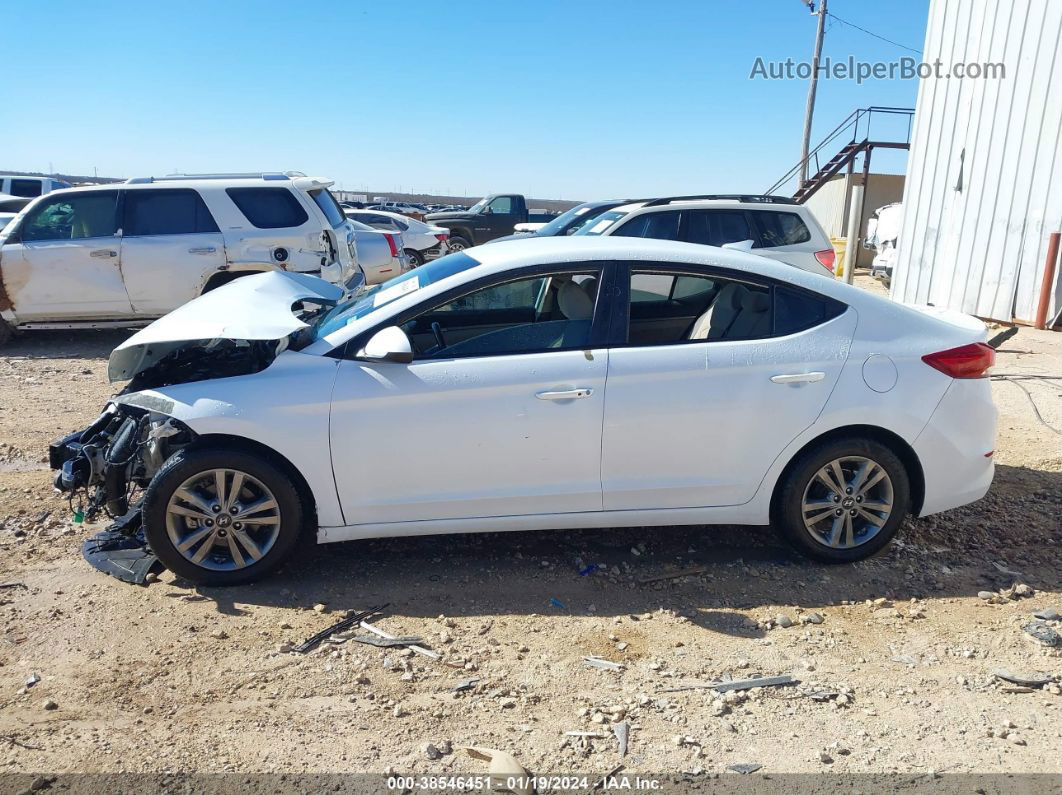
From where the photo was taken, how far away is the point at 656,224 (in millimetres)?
9875

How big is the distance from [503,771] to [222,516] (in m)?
1.93

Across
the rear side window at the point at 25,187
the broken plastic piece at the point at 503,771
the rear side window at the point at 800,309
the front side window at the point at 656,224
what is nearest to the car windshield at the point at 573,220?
the front side window at the point at 656,224

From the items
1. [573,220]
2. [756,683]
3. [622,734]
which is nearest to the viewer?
[622,734]

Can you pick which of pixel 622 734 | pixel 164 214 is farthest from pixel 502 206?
pixel 622 734

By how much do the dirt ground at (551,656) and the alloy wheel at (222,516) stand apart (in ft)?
0.75

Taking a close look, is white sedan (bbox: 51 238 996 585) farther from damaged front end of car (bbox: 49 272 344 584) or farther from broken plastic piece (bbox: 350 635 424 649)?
broken plastic piece (bbox: 350 635 424 649)

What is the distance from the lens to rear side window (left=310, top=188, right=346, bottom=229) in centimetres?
982

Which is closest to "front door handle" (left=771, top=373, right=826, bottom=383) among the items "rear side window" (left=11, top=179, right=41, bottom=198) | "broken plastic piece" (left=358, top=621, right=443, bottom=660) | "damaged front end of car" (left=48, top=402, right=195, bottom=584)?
"broken plastic piece" (left=358, top=621, right=443, bottom=660)

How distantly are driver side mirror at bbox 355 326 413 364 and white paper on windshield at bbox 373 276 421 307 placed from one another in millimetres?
325

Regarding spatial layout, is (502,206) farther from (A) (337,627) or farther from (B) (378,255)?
(A) (337,627)

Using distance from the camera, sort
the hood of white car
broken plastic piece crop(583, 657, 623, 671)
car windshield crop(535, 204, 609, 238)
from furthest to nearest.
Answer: car windshield crop(535, 204, 609, 238)
the hood of white car
broken plastic piece crop(583, 657, 623, 671)

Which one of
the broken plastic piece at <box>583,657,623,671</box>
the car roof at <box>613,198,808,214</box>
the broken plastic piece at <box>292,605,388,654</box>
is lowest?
the broken plastic piece at <box>292,605,388,654</box>

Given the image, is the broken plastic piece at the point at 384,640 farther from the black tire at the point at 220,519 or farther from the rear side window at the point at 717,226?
the rear side window at the point at 717,226

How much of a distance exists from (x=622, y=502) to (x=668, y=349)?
79 centimetres
